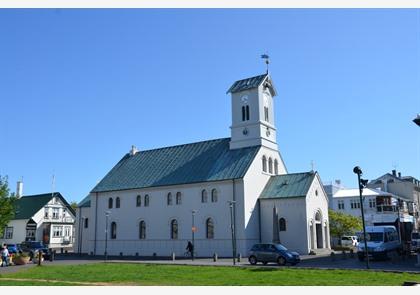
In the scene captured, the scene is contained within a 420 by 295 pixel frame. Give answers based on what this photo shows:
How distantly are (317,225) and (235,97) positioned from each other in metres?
18.1

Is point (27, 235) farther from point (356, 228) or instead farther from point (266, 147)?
point (356, 228)

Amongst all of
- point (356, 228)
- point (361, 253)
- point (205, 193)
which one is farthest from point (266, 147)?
point (356, 228)

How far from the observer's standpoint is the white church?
4678cm

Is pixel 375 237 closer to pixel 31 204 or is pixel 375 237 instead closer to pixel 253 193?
pixel 253 193

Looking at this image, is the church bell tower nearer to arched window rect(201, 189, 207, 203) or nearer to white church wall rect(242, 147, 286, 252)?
white church wall rect(242, 147, 286, 252)

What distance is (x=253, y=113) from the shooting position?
5294 centimetres

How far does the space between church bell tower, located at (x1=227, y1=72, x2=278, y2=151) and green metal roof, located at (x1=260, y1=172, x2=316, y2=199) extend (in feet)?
15.1

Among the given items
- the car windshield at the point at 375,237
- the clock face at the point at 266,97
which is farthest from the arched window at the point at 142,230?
the car windshield at the point at 375,237

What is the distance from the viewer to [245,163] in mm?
49094

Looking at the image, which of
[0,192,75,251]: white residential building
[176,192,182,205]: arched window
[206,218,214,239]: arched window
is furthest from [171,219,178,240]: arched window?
[0,192,75,251]: white residential building

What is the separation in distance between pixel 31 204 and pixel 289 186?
53.2 m

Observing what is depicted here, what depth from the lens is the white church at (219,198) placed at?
46781 mm

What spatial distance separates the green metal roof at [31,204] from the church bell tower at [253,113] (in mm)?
43593

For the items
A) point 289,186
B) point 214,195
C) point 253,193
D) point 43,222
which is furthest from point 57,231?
point 289,186
